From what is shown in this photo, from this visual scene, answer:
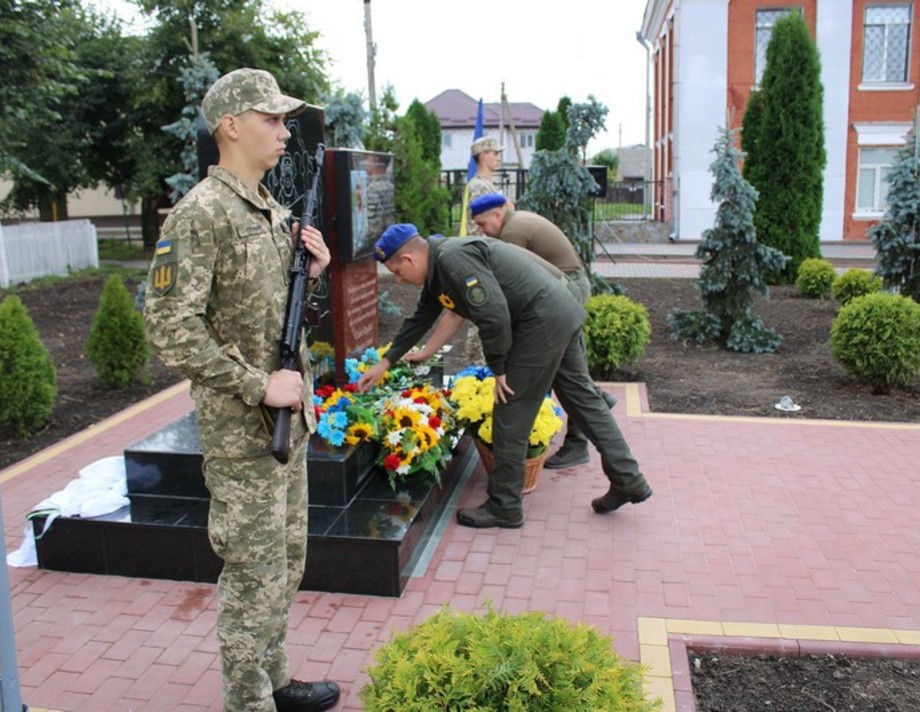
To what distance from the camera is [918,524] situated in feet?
15.8

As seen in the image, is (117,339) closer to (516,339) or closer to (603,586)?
(516,339)

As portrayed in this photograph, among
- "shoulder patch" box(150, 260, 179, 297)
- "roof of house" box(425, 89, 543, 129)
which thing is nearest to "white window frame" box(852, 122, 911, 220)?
"shoulder patch" box(150, 260, 179, 297)

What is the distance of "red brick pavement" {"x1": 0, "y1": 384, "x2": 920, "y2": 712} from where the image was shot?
11.4 feet

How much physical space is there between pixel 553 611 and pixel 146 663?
168cm

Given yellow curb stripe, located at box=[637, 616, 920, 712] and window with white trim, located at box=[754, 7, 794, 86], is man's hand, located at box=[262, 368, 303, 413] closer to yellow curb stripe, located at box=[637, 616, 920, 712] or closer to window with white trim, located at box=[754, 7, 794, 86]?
yellow curb stripe, located at box=[637, 616, 920, 712]

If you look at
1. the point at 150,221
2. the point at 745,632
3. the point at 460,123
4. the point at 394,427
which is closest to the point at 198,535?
the point at 394,427

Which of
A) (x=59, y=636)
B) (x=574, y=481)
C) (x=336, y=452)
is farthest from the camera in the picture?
(x=574, y=481)

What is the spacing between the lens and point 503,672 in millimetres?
2172

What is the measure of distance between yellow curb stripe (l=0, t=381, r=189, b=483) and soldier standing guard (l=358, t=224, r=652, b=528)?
296 cm

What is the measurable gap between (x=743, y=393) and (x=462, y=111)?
48.9m

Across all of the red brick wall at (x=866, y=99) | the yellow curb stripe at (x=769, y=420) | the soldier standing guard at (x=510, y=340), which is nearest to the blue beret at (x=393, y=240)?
the soldier standing guard at (x=510, y=340)

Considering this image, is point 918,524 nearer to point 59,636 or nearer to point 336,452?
point 336,452

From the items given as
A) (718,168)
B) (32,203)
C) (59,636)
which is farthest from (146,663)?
(32,203)

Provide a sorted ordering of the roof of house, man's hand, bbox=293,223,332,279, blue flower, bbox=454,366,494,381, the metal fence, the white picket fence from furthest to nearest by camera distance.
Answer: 1. the roof of house
2. the metal fence
3. the white picket fence
4. blue flower, bbox=454,366,494,381
5. man's hand, bbox=293,223,332,279
